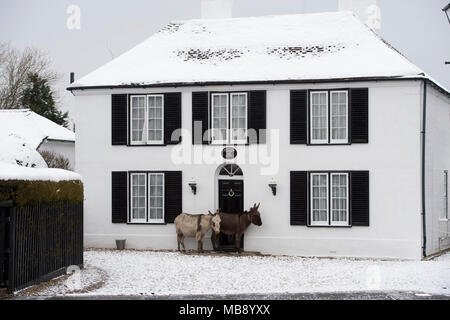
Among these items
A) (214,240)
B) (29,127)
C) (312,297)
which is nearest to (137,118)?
(214,240)

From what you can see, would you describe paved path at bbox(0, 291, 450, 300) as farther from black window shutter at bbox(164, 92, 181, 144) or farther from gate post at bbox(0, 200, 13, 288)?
black window shutter at bbox(164, 92, 181, 144)

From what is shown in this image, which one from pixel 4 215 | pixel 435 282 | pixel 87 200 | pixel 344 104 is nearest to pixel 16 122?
pixel 87 200

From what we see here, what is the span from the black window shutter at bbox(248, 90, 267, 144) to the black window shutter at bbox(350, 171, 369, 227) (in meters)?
3.36

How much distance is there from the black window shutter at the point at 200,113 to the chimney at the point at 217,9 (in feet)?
19.9

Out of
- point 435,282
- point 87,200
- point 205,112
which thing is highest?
point 205,112

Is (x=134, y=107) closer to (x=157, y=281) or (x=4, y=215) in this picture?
(x=157, y=281)

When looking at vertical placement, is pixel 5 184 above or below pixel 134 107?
below

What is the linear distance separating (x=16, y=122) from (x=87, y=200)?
17.2m

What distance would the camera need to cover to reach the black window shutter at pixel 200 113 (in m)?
22.7

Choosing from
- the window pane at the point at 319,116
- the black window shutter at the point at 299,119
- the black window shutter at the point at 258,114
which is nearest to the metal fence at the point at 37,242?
the black window shutter at the point at 258,114

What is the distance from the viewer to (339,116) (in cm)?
2181

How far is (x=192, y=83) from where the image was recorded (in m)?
22.6
